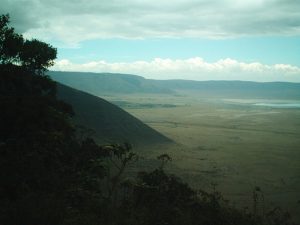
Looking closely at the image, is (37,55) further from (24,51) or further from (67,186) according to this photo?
(67,186)

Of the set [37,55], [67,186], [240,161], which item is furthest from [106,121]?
[67,186]

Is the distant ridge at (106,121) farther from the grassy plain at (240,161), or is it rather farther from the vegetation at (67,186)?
the vegetation at (67,186)

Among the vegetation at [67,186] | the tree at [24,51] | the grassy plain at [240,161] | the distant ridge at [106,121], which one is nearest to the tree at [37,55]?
the tree at [24,51]

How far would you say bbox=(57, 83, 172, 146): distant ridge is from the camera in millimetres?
57531

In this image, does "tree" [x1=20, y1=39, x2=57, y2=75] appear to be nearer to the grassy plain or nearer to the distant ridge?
the distant ridge

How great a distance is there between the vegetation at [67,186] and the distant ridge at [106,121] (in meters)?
24.0

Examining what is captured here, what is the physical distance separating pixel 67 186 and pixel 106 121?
145 feet

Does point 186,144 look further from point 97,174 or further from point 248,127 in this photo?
point 97,174

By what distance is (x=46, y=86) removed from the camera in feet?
129

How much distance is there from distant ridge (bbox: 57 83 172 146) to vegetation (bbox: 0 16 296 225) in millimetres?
24042

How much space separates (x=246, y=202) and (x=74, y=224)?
2255 cm

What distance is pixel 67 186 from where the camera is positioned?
17.1 meters

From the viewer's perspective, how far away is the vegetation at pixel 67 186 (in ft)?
37.0

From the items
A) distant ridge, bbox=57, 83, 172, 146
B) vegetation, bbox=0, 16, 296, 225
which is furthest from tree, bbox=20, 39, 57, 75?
distant ridge, bbox=57, 83, 172, 146
